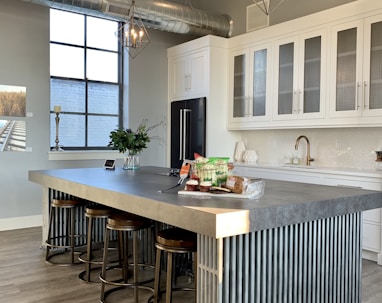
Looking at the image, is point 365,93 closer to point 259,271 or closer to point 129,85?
point 259,271

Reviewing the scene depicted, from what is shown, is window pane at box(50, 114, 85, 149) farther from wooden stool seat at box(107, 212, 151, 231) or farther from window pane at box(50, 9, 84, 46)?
wooden stool seat at box(107, 212, 151, 231)

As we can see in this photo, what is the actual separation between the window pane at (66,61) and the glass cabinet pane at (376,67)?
3902mm

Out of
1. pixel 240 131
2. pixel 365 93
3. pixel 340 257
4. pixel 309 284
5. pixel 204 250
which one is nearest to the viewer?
pixel 204 250

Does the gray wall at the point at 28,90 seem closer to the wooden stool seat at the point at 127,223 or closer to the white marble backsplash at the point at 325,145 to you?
the white marble backsplash at the point at 325,145

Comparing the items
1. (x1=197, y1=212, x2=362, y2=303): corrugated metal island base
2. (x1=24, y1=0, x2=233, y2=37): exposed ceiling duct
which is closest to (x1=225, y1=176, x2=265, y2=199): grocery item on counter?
(x1=197, y1=212, x2=362, y2=303): corrugated metal island base

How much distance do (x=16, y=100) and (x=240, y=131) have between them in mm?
3129

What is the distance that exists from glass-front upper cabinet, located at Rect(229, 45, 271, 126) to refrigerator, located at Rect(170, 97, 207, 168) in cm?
46

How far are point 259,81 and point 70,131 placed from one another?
9.15 feet

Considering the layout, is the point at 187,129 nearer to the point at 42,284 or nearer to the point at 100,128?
the point at 100,128

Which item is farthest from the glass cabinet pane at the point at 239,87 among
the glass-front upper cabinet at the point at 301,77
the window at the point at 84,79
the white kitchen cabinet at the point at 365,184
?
the window at the point at 84,79

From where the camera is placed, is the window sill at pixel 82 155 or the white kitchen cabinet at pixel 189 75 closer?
the window sill at pixel 82 155

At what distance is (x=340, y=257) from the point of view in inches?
91.4

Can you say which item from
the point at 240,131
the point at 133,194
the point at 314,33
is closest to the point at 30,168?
the point at 240,131

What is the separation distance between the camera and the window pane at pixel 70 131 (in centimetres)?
554
